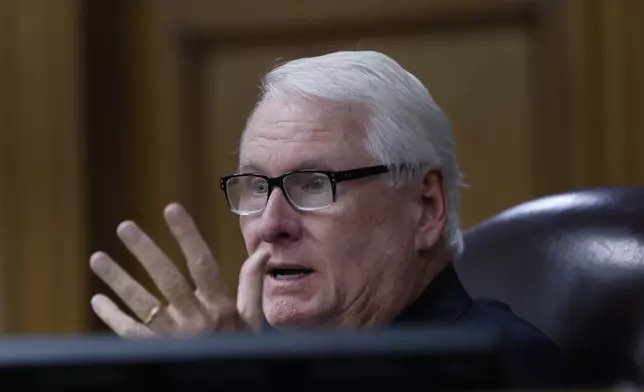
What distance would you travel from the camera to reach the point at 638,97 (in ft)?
7.27

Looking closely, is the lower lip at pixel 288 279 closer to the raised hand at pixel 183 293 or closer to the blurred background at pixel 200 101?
the raised hand at pixel 183 293

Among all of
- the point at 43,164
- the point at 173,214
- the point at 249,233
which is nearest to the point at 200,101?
the point at 43,164

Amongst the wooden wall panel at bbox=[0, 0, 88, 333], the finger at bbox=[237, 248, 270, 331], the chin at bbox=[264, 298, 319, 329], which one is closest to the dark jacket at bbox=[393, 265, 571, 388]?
the chin at bbox=[264, 298, 319, 329]

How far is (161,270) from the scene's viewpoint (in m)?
1.03

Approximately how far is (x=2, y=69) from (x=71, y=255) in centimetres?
48

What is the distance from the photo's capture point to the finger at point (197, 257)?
3.24 ft

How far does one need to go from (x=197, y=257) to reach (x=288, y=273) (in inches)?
12.4

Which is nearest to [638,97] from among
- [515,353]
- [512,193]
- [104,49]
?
[512,193]

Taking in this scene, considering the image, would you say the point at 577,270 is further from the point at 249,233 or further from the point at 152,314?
the point at 152,314

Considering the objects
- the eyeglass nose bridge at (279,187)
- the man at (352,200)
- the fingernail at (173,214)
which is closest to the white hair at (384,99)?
the man at (352,200)

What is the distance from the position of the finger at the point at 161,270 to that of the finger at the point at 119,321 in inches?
1.7

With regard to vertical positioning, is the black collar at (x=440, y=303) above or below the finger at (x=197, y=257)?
below

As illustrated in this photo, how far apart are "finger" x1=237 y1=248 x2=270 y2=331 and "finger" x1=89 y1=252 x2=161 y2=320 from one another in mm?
92

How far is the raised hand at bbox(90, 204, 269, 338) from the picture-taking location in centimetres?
97
